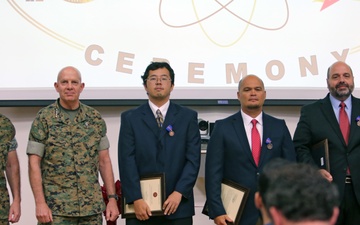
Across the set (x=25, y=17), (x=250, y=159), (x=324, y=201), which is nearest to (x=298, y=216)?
(x=324, y=201)

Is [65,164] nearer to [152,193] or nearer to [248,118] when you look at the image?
[152,193]

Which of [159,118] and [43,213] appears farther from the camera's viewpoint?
[159,118]

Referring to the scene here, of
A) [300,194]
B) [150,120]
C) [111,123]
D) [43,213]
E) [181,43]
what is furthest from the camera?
[111,123]

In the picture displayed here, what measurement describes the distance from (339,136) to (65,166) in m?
1.52

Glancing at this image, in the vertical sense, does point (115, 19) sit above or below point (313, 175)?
above

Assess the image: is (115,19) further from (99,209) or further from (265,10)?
(99,209)

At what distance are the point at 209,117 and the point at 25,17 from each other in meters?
1.53

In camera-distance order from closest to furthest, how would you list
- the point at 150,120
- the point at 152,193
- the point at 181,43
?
the point at 152,193 → the point at 150,120 → the point at 181,43

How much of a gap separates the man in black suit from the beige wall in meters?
1.00

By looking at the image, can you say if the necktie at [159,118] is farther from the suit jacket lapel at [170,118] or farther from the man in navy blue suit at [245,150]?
the man in navy blue suit at [245,150]

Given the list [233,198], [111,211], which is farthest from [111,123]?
[233,198]

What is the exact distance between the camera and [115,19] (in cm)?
412

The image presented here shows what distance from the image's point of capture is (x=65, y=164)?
2963mm

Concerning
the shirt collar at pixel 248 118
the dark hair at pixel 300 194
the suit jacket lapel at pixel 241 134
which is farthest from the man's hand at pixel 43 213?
the dark hair at pixel 300 194
